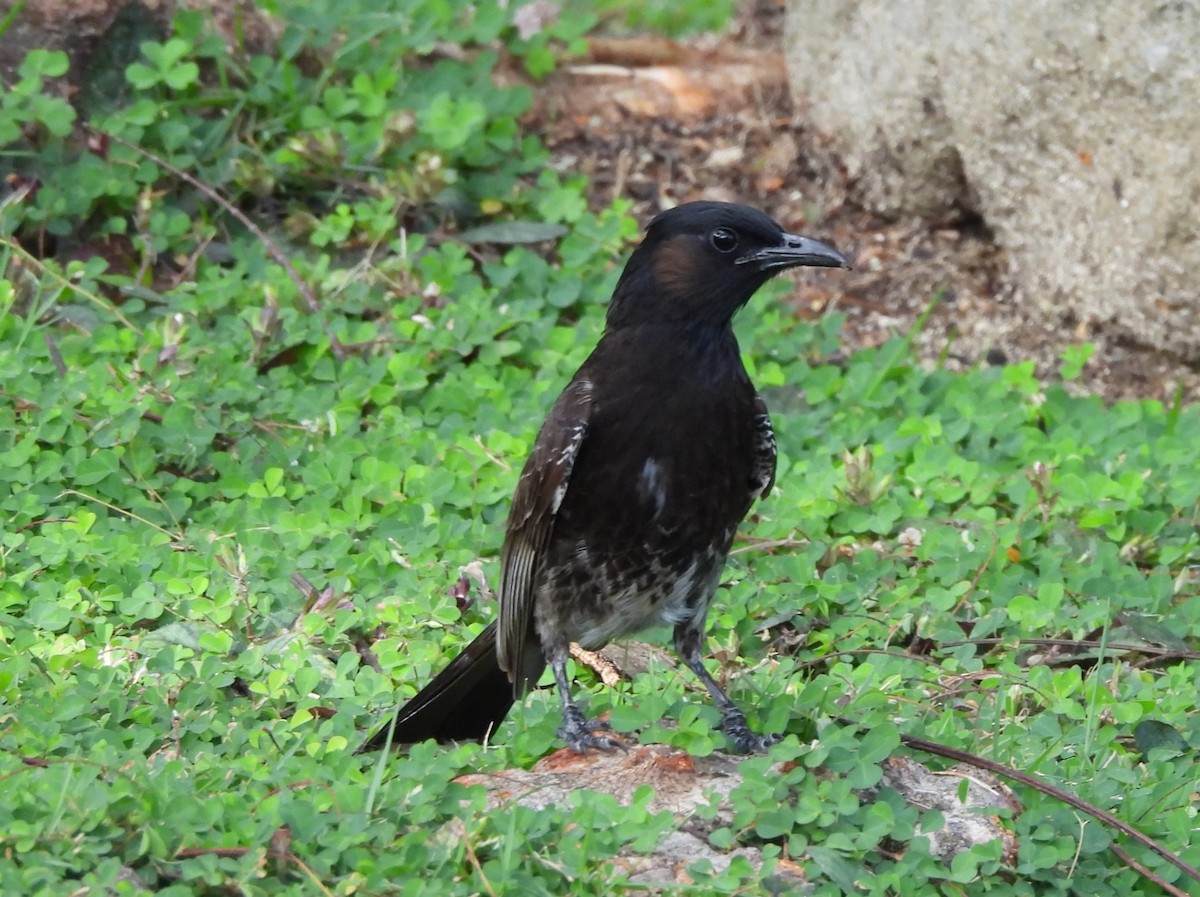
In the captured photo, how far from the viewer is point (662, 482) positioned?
4590mm

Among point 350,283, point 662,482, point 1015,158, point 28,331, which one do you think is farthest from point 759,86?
point 662,482

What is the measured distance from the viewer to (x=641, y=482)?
4613 millimetres

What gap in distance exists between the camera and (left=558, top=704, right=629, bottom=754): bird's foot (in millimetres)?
4254

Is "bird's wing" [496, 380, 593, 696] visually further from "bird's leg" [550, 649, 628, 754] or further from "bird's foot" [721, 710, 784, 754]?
"bird's foot" [721, 710, 784, 754]

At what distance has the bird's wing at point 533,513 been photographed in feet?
15.3

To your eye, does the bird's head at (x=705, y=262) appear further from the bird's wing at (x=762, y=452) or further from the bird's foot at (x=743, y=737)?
the bird's foot at (x=743, y=737)

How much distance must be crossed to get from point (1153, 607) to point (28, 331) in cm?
407

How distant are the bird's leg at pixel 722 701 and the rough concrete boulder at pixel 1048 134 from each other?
10.3 feet

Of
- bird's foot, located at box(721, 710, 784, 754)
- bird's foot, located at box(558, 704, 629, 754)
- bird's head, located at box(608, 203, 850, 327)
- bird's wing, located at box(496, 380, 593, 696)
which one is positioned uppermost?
bird's head, located at box(608, 203, 850, 327)

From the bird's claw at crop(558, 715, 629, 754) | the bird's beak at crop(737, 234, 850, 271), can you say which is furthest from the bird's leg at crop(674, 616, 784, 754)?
the bird's beak at crop(737, 234, 850, 271)

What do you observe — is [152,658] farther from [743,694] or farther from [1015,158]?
[1015,158]

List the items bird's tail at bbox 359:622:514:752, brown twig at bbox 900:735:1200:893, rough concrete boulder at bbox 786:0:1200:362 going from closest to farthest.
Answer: brown twig at bbox 900:735:1200:893
bird's tail at bbox 359:622:514:752
rough concrete boulder at bbox 786:0:1200:362

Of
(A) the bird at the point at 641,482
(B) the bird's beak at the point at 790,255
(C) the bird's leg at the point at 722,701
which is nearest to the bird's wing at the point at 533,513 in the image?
(A) the bird at the point at 641,482

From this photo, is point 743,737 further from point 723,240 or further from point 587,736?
point 723,240
